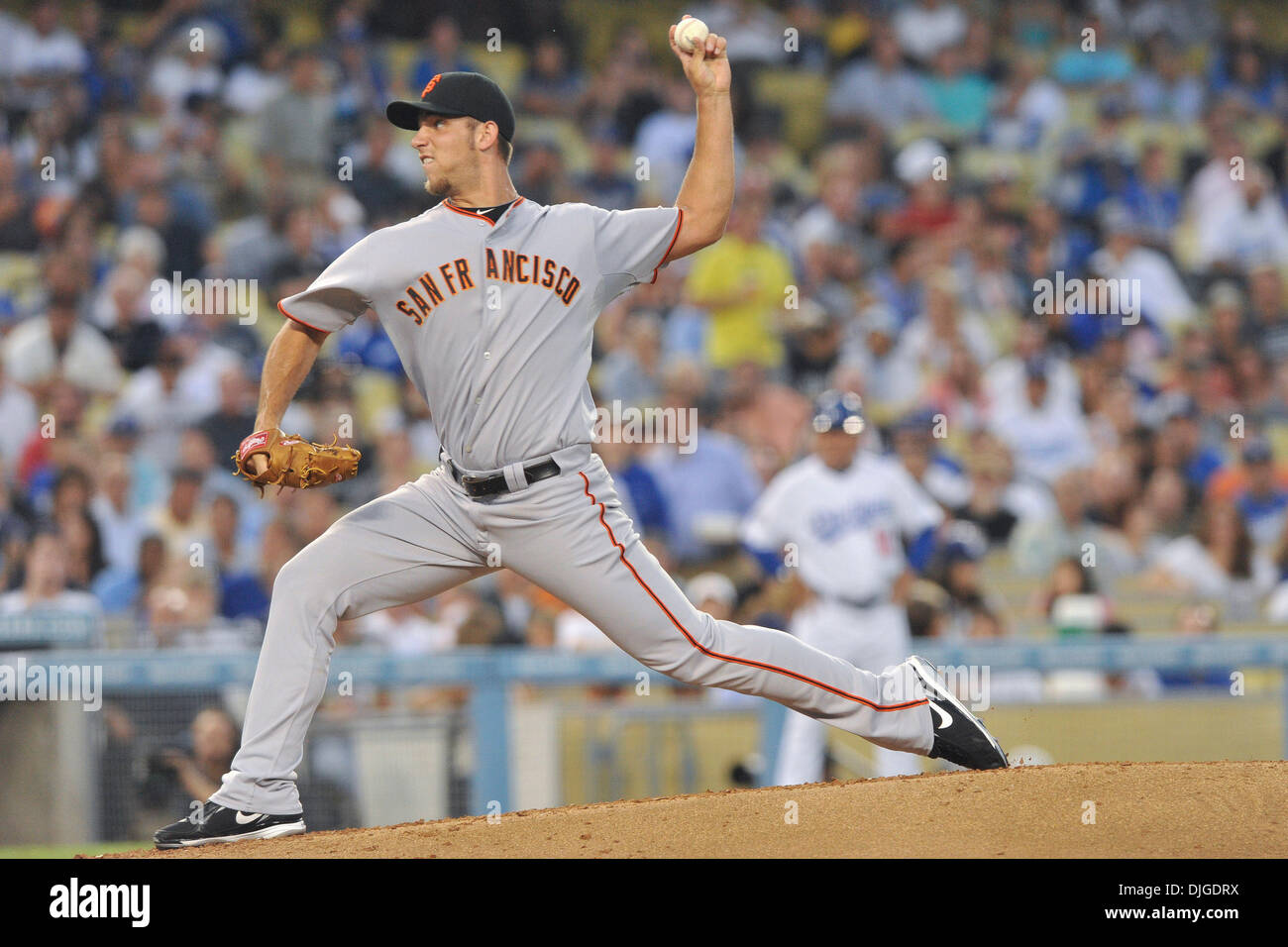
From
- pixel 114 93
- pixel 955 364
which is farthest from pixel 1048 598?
pixel 114 93

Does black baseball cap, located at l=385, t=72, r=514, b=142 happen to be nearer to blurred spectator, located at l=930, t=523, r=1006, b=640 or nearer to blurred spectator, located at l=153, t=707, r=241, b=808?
blurred spectator, located at l=153, t=707, r=241, b=808

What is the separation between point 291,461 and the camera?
11.7ft

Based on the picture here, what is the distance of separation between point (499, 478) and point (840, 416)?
3564mm

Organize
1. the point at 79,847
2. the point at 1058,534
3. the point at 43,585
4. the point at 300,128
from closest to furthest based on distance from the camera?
the point at 79,847
the point at 43,585
the point at 1058,534
the point at 300,128

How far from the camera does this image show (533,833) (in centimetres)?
368

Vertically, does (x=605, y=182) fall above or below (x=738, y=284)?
above

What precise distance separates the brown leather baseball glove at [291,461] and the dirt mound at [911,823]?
806 millimetres

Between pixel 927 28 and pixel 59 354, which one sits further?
pixel 927 28

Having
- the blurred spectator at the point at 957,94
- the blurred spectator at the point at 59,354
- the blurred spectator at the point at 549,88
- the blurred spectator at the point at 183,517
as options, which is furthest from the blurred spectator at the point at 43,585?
the blurred spectator at the point at 957,94

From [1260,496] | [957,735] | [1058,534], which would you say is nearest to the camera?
[957,735]

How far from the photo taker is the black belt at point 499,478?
3.61 m

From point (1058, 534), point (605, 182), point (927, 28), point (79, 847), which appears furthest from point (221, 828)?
point (927, 28)

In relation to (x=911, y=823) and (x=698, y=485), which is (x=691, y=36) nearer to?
(x=911, y=823)

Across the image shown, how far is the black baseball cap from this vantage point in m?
3.62
